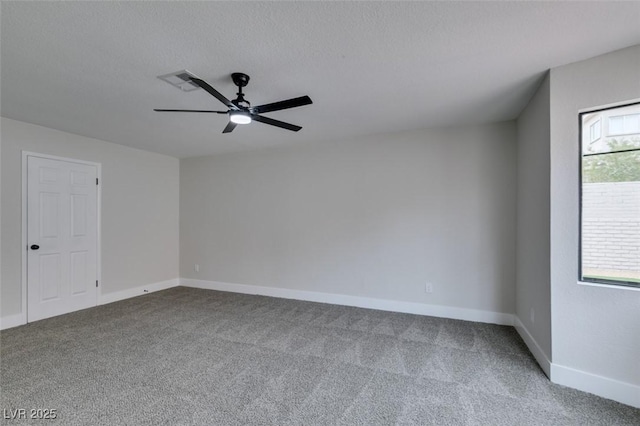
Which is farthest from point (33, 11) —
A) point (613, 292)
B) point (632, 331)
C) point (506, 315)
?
point (506, 315)

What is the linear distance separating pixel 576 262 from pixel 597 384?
0.92 metres

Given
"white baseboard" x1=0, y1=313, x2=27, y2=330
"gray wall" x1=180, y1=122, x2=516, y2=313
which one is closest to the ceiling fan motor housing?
"gray wall" x1=180, y1=122, x2=516, y2=313

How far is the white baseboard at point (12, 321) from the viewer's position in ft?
11.5

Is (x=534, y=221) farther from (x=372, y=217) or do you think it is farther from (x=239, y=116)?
(x=239, y=116)

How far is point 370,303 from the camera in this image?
4.28 meters

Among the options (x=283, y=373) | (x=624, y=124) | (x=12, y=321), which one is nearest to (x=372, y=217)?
(x=283, y=373)

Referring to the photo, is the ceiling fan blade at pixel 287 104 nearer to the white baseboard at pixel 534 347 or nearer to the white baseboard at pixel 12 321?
the white baseboard at pixel 534 347

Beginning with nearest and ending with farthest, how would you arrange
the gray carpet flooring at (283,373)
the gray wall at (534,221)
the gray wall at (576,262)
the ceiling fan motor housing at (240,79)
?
1. the gray carpet flooring at (283,373)
2. the gray wall at (576,262)
3. the ceiling fan motor housing at (240,79)
4. the gray wall at (534,221)

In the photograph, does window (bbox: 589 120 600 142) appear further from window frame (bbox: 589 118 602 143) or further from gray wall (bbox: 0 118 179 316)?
gray wall (bbox: 0 118 179 316)

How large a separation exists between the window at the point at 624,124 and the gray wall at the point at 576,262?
14 cm

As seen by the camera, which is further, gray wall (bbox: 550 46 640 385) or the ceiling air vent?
the ceiling air vent

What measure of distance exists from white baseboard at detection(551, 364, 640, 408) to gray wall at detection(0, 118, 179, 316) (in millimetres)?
5779

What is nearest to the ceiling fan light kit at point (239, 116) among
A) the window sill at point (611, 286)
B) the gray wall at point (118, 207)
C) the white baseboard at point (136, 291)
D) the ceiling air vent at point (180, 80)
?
the ceiling air vent at point (180, 80)

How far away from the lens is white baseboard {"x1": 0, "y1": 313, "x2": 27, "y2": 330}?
349 centimetres
